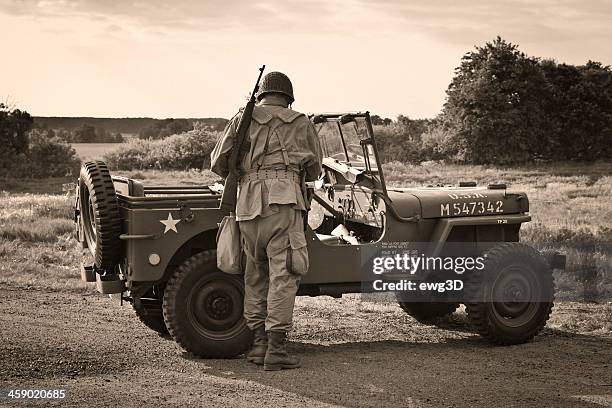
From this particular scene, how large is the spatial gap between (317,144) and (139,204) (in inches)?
55.2

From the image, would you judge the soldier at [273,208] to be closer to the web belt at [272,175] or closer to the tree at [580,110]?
the web belt at [272,175]

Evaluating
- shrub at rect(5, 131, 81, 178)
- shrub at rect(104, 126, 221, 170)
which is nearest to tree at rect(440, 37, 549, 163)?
shrub at rect(104, 126, 221, 170)

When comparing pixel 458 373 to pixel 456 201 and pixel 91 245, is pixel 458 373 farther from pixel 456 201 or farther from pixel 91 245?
pixel 91 245

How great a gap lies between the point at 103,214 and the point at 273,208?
4.19 feet

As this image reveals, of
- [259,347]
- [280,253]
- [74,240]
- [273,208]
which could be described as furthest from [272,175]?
[74,240]

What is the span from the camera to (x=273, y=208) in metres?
6.91

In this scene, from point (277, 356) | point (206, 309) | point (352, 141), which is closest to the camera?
point (277, 356)

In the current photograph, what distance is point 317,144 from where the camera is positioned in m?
7.13

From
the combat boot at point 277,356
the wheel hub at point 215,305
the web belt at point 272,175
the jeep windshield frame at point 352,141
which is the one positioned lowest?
the combat boot at point 277,356

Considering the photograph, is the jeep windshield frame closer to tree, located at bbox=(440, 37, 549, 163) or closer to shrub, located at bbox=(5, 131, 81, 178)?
shrub, located at bbox=(5, 131, 81, 178)

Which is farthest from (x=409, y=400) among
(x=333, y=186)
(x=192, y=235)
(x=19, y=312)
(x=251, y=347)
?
(x=19, y=312)

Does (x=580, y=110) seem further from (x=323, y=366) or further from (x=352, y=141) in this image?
(x=323, y=366)

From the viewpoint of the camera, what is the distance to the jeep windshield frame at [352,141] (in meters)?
8.00

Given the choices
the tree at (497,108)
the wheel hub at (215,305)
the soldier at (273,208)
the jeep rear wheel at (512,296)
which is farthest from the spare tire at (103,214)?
the tree at (497,108)
